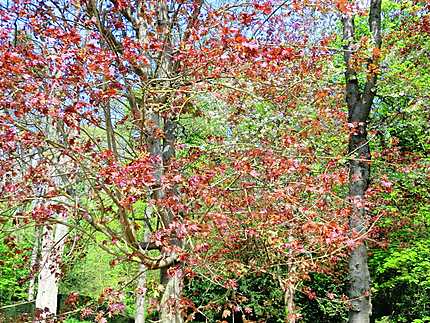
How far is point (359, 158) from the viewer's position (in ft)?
22.9

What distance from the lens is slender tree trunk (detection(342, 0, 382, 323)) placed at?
711cm

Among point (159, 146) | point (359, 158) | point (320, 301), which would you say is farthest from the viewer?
point (320, 301)

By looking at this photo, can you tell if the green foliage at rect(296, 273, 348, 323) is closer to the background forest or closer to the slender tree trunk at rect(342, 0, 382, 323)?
the slender tree trunk at rect(342, 0, 382, 323)

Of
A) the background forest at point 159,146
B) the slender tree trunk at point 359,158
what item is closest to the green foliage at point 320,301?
the slender tree trunk at point 359,158

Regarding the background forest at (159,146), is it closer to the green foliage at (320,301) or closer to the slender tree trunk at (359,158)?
the slender tree trunk at (359,158)

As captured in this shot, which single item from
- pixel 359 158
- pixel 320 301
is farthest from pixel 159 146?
pixel 320 301

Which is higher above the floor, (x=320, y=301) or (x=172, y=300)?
(x=172, y=300)

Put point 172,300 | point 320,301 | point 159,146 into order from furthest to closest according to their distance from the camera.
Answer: point 320,301
point 159,146
point 172,300

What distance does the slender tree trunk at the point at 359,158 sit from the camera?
7.11 metres


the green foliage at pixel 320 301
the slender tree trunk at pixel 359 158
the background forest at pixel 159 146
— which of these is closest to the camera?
the background forest at pixel 159 146

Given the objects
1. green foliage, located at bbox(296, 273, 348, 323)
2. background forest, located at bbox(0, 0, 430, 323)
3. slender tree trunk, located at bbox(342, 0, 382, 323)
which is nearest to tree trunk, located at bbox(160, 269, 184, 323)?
background forest, located at bbox(0, 0, 430, 323)

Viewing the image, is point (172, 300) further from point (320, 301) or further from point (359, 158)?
point (320, 301)

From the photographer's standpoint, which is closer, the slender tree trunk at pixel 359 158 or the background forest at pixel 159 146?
the background forest at pixel 159 146

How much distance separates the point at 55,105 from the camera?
332cm
